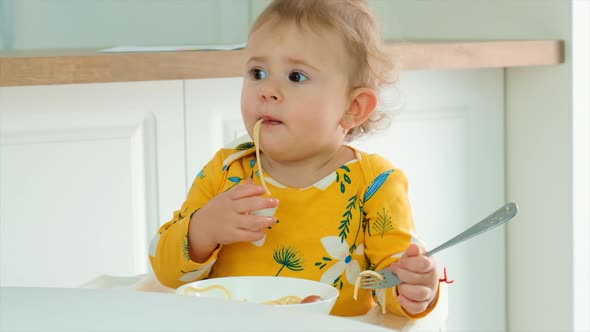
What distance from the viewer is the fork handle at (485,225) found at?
85 cm

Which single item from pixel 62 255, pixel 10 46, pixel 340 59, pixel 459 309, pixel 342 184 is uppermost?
pixel 10 46

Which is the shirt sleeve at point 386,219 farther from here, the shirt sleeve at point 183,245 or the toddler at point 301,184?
the shirt sleeve at point 183,245

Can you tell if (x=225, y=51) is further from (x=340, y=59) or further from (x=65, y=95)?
(x=340, y=59)

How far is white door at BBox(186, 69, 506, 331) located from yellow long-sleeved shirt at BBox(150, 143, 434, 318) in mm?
832

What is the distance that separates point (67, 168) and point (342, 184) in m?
0.68

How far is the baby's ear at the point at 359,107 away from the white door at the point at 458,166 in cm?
74

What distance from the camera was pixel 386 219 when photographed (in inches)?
A: 40.6

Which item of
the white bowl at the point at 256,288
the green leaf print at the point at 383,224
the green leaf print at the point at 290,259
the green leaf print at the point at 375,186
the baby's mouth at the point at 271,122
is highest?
the baby's mouth at the point at 271,122

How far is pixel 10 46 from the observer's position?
2014mm

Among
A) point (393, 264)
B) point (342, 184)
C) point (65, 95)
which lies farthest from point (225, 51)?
point (393, 264)

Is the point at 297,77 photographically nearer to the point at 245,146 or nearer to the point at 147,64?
the point at 245,146

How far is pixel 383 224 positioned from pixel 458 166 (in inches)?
44.4
